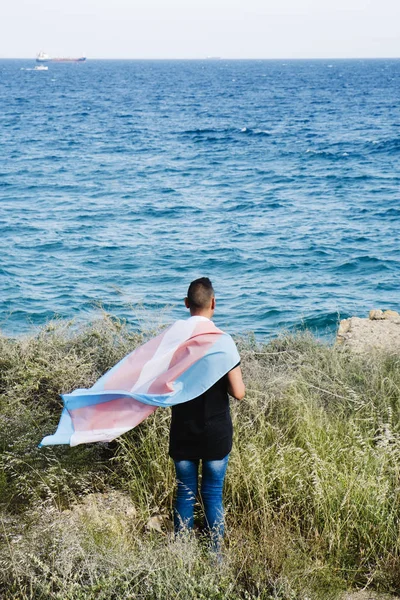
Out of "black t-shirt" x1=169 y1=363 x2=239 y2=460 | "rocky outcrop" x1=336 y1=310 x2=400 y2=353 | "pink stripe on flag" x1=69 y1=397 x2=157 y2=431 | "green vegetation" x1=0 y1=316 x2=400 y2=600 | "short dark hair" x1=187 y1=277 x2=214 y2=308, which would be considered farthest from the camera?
"rocky outcrop" x1=336 y1=310 x2=400 y2=353

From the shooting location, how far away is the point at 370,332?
990cm

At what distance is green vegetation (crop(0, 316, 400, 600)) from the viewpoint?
3.74 metres

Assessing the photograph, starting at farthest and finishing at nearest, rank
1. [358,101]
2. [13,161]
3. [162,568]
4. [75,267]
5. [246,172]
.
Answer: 1. [358,101]
2. [13,161]
3. [246,172]
4. [75,267]
5. [162,568]

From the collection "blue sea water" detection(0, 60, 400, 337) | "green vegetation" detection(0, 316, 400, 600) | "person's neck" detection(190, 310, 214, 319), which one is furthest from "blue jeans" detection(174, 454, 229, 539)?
"blue sea water" detection(0, 60, 400, 337)

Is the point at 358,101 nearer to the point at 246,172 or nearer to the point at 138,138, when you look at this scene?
the point at 138,138

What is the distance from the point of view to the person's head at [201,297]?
4.32 m

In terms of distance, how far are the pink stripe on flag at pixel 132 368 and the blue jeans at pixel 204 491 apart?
67 centimetres

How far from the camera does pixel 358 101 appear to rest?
223 feet

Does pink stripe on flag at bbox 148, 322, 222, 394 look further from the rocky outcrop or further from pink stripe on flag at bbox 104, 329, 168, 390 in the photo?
the rocky outcrop

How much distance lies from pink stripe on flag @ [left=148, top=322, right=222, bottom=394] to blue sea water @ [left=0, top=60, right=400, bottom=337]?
124 inches

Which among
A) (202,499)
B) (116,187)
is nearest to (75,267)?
(116,187)

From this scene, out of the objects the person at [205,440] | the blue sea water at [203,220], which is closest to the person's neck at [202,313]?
the person at [205,440]

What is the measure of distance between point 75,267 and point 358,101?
188 ft

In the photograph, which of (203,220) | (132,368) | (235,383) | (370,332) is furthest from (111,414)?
(203,220)
